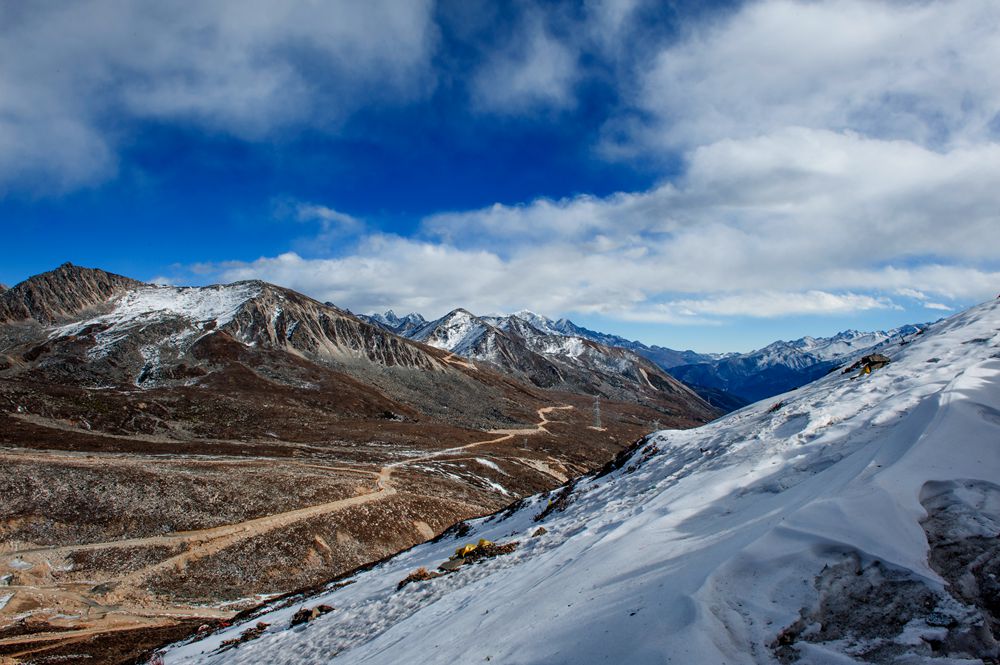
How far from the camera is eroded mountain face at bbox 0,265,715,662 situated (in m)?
33.0

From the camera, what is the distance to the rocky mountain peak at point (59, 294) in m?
138

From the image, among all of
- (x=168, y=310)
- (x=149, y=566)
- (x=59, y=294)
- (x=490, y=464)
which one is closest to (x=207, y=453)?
(x=149, y=566)

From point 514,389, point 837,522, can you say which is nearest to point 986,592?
point 837,522

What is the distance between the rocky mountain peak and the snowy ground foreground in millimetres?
166819

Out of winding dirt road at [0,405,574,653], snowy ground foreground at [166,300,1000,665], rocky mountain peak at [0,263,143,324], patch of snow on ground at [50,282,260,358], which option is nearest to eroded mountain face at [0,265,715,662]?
winding dirt road at [0,405,574,653]

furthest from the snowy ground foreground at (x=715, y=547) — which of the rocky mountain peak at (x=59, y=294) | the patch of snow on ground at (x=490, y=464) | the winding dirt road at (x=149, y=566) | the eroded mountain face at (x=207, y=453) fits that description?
the rocky mountain peak at (x=59, y=294)

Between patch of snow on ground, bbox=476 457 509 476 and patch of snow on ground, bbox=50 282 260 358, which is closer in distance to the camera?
patch of snow on ground, bbox=476 457 509 476

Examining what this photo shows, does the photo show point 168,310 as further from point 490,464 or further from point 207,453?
point 490,464

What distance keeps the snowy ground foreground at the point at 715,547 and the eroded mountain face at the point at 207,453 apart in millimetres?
18911

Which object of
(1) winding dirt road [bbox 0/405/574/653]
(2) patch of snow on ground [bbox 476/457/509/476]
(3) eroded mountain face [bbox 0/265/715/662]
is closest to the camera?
(1) winding dirt road [bbox 0/405/574/653]

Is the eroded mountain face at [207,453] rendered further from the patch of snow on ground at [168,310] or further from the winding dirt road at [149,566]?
the patch of snow on ground at [168,310]

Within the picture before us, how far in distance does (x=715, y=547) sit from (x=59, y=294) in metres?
190

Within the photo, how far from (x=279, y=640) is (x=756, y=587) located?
14.2 metres

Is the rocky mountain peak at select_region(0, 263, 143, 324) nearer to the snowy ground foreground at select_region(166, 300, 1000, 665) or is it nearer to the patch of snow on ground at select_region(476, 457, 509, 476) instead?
the patch of snow on ground at select_region(476, 457, 509, 476)
